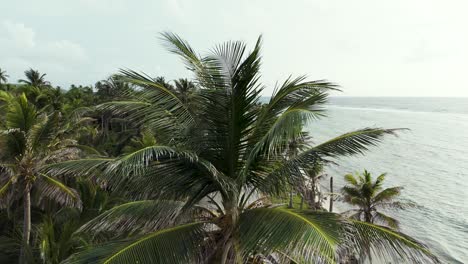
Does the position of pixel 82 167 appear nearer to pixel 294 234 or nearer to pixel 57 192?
pixel 294 234

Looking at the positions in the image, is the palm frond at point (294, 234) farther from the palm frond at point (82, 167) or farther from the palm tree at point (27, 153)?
the palm tree at point (27, 153)

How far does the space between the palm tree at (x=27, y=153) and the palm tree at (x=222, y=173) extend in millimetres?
5356

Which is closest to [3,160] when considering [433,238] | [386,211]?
[433,238]

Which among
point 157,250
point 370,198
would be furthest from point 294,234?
point 370,198

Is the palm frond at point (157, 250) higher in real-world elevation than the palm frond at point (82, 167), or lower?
lower

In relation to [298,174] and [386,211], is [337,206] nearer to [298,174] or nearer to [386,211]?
[386,211]

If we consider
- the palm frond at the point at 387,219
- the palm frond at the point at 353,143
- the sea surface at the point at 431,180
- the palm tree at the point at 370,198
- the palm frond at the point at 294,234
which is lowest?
the sea surface at the point at 431,180

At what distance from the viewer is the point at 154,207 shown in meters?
5.91

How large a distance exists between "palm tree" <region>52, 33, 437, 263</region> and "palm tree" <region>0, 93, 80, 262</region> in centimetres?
536

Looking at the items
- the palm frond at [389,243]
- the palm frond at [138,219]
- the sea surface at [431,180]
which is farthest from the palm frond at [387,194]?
the palm frond at [138,219]

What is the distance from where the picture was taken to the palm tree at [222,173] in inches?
183

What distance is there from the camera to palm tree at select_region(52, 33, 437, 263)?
4.66 m

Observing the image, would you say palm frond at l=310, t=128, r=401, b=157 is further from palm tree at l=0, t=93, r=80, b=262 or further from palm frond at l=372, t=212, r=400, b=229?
palm frond at l=372, t=212, r=400, b=229

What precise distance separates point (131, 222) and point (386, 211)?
3380cm
